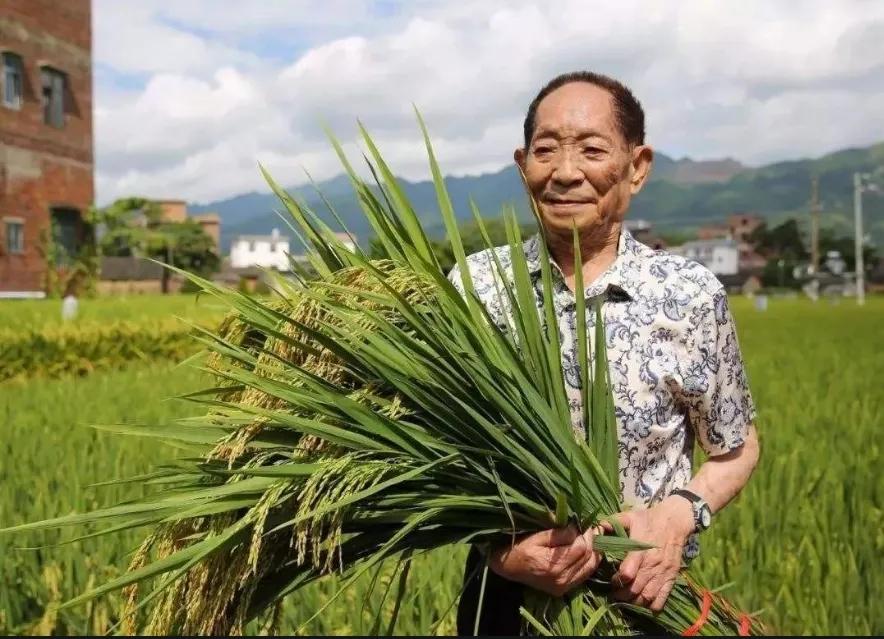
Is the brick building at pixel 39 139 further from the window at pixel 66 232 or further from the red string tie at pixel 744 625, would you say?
the red string tie at pixel 744 625

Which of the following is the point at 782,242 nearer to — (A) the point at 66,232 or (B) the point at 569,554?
(A) the point at 66,232

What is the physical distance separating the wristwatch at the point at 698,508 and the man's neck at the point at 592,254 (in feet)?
1.18

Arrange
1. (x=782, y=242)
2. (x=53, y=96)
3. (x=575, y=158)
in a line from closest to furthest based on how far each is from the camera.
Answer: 1. (x=575, y=158)
2. (x=53, y=96)
3. (x=782, y=242)

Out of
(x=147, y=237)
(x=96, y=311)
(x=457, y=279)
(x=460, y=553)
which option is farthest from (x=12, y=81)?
(x=457, y=279)

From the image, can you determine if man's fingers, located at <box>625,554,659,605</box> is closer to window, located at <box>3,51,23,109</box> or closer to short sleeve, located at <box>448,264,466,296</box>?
short sleeve, located at <box>448,264,466,296</box>

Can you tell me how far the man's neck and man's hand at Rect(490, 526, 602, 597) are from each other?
1.32ft

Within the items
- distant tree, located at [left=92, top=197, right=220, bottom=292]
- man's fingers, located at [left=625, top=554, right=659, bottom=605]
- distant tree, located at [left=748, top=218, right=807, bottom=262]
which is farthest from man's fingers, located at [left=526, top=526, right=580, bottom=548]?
distant tree, located at [left=748, top=218, right=807, bottom=262]

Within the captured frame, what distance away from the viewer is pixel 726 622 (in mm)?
1626

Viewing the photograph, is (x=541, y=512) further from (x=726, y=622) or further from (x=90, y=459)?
(x=90, y=459)

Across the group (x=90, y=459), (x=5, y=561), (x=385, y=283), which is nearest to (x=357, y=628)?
(x=5, y=561)

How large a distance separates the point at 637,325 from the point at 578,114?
1.10 ft

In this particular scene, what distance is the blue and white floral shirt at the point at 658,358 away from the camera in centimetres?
158

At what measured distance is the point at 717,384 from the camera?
1611mm

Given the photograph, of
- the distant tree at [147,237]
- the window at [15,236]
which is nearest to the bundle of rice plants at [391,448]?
the distant tree at [147,237]
